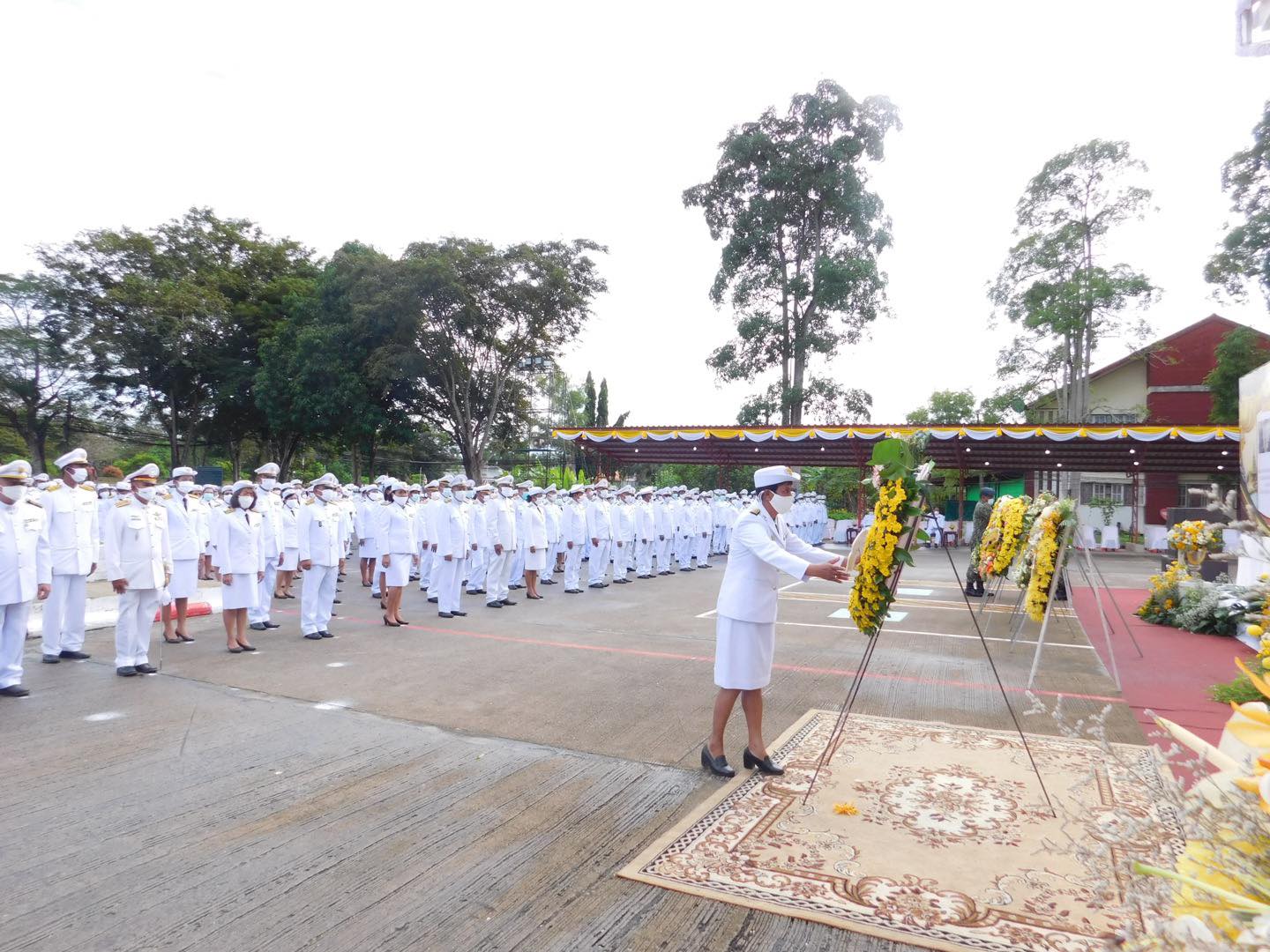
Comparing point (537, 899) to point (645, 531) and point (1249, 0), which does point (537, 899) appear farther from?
point (645, 531)

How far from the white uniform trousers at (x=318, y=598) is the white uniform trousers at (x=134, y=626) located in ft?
5.66

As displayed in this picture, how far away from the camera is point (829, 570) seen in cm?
410

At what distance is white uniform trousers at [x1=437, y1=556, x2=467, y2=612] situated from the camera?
1051 centimetres

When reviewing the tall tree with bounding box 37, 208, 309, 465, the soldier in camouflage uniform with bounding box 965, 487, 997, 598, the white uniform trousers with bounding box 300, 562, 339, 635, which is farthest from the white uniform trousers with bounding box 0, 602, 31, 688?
A: the tall tree with bounding box 37, 208, 309, 465

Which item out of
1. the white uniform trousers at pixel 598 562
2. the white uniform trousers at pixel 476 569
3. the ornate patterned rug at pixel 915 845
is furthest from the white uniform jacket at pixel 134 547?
the white uniform trousers at pixel 598 562

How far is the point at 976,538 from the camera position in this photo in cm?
1534

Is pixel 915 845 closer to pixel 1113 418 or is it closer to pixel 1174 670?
pixel 1174 670

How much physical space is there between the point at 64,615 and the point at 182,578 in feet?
3.90

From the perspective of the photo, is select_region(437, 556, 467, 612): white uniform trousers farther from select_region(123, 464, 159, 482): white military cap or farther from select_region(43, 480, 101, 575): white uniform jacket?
select_region(43, 480, 101, 575): white uniform jacket

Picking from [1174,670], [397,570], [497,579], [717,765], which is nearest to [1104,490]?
[1174,670]

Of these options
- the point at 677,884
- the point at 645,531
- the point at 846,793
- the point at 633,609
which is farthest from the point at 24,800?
the point at 645,531

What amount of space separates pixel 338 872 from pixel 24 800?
206 cm

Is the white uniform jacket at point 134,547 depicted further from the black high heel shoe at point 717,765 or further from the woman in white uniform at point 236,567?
the black high heel shoe at point 717,765

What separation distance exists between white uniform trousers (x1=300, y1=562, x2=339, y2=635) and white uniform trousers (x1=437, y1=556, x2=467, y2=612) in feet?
5.42
